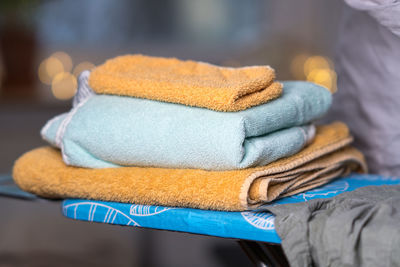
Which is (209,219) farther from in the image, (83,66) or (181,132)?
(83,66)

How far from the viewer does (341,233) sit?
568mm

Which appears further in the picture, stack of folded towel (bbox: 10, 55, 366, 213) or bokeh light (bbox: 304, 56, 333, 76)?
bokeh light (bbox: 304, 56, 333, 76)

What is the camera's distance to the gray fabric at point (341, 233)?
55 cm

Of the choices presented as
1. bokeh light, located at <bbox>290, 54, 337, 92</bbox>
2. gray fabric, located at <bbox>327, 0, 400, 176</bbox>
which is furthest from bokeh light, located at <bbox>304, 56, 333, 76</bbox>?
gray fabric, located at <bbox>327, 0, 400, 176</bbox>

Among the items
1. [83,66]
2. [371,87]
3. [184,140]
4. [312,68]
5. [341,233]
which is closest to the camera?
[341,233]

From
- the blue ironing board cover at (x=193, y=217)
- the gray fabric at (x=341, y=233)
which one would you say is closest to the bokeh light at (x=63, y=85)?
the blue ironing board cover at (x=193, y=217)

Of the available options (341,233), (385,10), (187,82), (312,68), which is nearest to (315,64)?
(312,68)

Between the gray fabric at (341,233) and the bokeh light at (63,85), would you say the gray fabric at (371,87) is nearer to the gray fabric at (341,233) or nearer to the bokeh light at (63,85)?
the gray fabric at (341,233)

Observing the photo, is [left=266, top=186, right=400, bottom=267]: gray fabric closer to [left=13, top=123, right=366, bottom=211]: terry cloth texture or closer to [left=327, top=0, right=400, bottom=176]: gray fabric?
[left=13, top=123, right=366, bottom=211]: terry cloth texture

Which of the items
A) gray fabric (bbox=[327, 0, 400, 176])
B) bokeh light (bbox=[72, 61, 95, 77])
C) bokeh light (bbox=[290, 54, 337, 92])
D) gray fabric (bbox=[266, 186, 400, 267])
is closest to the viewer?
gray fabric (bbox=[266, 186, 400, 267])

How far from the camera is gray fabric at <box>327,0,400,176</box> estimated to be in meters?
0.90

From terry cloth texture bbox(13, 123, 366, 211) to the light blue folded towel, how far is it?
16mm

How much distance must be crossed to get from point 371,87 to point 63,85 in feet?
6.58

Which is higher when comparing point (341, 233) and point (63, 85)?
point (341, 233)
